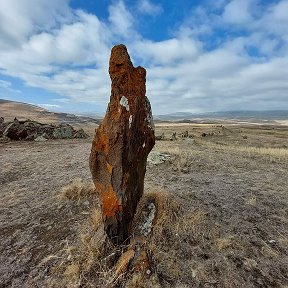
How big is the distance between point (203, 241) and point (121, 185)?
212 cm

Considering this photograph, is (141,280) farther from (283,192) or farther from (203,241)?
(283,192)

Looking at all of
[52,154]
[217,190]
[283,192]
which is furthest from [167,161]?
[52,154]

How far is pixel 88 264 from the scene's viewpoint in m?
4.89

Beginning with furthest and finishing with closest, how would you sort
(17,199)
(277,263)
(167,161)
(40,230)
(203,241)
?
(167,161) < (17,199) < (40,230) < (203,241) < (277,263)

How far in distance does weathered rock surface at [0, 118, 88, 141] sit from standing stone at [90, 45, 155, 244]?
1711 centimetres

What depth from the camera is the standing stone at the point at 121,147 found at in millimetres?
5410

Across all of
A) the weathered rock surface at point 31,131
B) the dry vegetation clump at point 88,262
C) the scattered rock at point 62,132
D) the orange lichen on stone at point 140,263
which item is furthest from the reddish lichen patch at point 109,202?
the scattered rock at point 62,132

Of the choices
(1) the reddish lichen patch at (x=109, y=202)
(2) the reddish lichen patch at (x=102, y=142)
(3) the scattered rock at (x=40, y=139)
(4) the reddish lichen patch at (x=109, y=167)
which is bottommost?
(3) the scattered rock at (x=40, y=139)

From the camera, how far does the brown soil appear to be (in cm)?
494

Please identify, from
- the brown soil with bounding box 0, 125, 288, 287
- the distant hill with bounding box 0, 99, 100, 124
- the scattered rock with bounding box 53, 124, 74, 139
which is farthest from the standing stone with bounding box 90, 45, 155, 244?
the distant hill with bounding box 0, 99, 100, 124

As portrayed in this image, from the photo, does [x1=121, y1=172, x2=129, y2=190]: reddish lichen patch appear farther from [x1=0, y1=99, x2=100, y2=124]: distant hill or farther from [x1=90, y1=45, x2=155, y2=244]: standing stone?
[x1=0, y1=99, x2=100, y2=124]: distant hill

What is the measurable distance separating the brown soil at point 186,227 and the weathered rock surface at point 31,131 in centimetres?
963

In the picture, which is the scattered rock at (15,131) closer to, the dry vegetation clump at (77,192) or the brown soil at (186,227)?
the brown soil at (186,227)

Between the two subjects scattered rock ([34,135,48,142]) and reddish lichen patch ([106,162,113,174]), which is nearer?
reddish lichen patch ([106,162,113,174])
